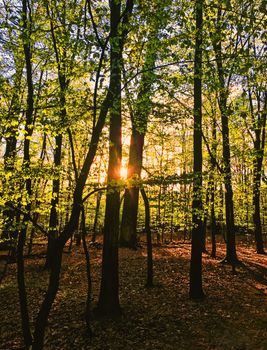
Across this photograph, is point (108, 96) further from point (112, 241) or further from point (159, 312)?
point (159, 312)

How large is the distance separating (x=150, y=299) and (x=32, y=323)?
3.71m

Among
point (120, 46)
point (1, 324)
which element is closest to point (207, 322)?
point (1, 324)

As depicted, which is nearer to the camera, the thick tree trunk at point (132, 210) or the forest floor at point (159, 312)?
the forest floor at point (159, 312)

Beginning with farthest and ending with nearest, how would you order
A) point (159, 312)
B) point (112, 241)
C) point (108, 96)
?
point (159, 312) < point (112, 241) < point (108, 96)

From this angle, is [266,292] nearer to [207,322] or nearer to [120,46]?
[207,322]

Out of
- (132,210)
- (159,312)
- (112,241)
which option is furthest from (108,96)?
(132,210)

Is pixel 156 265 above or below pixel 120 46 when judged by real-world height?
below

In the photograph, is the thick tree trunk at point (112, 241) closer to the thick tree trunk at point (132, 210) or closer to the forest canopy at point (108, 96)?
the forest canopy at point (108, 96)

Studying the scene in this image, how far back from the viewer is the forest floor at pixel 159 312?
6988mm

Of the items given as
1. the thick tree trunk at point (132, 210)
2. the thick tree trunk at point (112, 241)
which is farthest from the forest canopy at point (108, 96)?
the thick tree trunk at point (132, 210)

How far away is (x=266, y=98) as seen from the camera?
1806 cm

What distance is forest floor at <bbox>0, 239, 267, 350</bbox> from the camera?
6.99m

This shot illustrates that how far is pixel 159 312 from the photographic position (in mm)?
8500

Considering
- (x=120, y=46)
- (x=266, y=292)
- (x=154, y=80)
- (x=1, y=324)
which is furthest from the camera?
(x=266, y=292)
